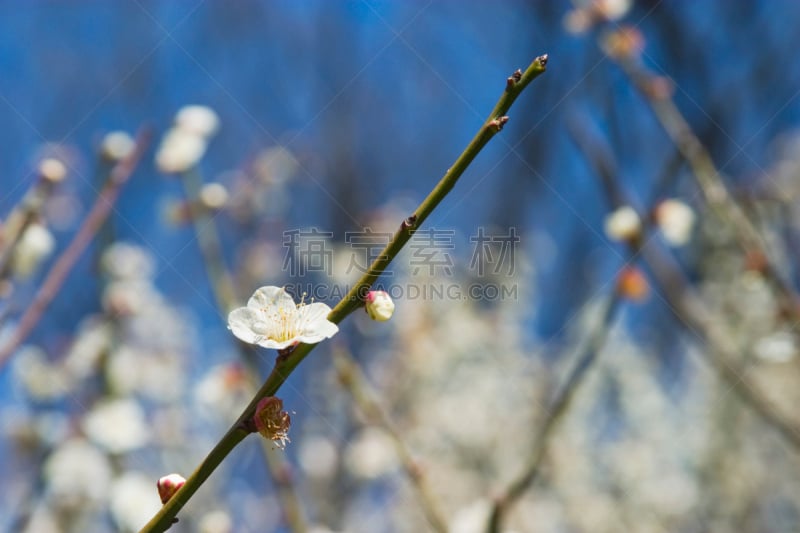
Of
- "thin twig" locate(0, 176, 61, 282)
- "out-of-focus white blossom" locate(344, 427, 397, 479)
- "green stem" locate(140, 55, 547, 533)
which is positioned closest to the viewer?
"green stem" locate(140, 55, 547, 533)

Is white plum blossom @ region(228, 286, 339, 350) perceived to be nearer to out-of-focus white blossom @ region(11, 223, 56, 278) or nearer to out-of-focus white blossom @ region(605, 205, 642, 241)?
out-of-focus white blossom @ region(11, 223, 56, 278)

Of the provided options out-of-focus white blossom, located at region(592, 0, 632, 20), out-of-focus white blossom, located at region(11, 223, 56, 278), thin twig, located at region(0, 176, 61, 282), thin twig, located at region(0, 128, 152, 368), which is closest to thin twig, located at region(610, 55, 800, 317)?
out-of-focus white blossom, located at region(592, 0, 632, 20)

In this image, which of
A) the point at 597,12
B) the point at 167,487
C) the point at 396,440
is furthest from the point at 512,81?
the point at 597,12

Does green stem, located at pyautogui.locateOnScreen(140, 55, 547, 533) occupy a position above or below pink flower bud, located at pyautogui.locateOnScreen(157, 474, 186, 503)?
above

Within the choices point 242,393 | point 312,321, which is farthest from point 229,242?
point 312,321

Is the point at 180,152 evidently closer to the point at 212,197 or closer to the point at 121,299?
the point at 212,197

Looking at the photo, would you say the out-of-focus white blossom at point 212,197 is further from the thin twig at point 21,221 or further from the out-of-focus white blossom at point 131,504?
the out-of-focus white blossom at point 131,504
